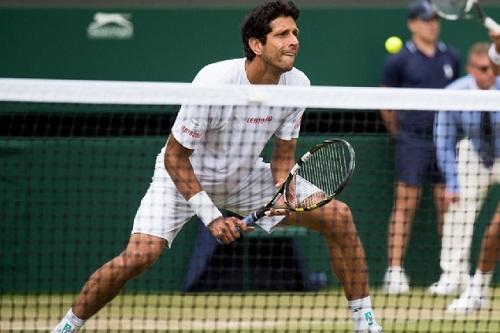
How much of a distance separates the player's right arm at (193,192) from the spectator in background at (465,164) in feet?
9.46

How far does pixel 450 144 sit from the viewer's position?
348 inches

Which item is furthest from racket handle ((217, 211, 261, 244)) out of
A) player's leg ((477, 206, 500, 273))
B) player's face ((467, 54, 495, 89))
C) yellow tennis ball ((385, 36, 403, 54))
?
yellow tennis ball ((385, 36, 403, 54))

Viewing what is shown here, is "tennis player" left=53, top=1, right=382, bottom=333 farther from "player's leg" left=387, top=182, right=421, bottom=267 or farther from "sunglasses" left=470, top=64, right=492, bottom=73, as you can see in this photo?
"sunglasses" left=470, top=64, right=492, bottom=73

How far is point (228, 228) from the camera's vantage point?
5.84 m

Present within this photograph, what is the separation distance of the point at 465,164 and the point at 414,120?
1.64ft

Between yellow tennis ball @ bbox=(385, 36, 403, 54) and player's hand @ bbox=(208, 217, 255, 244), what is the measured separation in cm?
346

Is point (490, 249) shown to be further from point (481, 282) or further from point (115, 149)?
point (115, 149)

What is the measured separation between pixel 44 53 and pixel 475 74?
9.27 ft

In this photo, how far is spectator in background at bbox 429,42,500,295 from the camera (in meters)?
8.62

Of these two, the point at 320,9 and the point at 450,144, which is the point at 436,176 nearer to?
the point at 450,144

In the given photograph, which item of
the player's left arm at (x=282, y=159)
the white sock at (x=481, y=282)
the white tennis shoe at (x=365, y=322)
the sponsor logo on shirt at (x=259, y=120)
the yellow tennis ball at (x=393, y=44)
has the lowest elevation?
the white tennis shoe at (x=365, y=322)

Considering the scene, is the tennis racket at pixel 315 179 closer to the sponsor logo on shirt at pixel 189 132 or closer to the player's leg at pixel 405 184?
the sponsor logo on shirt at pixel 189 132

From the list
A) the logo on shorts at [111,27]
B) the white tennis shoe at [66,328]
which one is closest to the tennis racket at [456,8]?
the logo on shorts at [111,27]

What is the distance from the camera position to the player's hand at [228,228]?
583 centimetres
